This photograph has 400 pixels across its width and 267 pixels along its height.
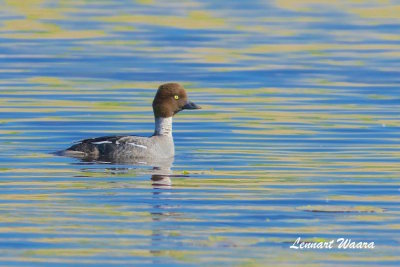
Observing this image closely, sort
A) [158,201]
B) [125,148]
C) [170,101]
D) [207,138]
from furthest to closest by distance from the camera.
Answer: [207,138] < [170,101] < [125,148] < [158,201]

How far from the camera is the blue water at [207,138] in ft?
45.2

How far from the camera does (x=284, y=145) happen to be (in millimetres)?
20938

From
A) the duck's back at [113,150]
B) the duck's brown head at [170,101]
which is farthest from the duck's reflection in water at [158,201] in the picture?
the duck's brown head at [170,101]

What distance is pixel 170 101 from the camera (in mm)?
21297

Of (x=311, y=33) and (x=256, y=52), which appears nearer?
(x=256, y=52)

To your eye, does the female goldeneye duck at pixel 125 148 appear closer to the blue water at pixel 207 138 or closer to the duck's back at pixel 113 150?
the duck's back at pixel 113 150

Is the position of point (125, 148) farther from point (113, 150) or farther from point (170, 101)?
point (170, 101)

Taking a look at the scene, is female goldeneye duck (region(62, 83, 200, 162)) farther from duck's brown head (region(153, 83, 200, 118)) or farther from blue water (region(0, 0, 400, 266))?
duck's brown head (region(153, 83, 200, 118))

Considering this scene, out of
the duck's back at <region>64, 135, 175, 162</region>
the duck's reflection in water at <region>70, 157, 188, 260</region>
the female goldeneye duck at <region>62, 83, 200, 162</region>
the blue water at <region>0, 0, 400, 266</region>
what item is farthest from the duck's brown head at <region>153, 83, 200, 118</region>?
the duck's reflection in water at <region>70, 157, 188, 260</region>

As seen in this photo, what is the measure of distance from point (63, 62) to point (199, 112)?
8.57 metres

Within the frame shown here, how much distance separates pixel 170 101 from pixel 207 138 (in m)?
0.93

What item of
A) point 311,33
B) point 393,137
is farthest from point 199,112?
point 311,33

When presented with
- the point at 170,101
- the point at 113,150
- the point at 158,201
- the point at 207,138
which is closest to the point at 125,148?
the point at 113,150

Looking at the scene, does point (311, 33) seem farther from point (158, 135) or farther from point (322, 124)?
point (158, 135)
